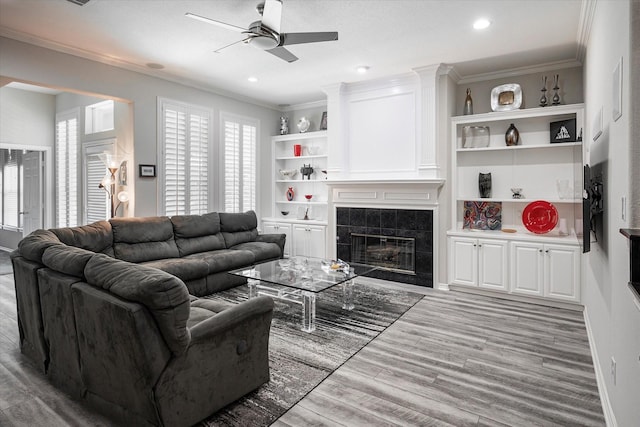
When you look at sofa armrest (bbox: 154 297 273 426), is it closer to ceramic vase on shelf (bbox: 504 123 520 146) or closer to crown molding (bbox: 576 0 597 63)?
crown molding (bbox: 576 0 597 63)

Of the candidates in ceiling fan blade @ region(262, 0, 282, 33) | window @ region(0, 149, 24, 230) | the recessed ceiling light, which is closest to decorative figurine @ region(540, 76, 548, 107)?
the recessed ceiling light

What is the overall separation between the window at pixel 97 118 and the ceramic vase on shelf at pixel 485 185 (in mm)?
5798

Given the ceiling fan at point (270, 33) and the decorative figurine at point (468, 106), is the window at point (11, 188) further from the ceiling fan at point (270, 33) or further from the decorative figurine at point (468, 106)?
the decorative figurine at point (468, 106)

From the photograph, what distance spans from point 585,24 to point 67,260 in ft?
15.6

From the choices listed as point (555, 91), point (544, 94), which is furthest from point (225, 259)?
point (555, 91)

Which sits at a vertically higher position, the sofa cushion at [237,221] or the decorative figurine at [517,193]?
the decorative figurine at [517,193]

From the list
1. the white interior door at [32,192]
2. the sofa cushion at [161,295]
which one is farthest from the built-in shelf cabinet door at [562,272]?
the white interior door at [32,192]

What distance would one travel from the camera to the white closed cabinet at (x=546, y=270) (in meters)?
4.18

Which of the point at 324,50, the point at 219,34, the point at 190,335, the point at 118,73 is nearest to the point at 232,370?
the point at 190,335

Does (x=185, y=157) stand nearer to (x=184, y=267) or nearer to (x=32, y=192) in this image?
(x=184, y=267)

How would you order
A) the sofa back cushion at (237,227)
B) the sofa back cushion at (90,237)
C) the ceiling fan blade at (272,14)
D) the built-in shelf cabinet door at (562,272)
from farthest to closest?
the sofa back cushion at (237,227)
the built-in shelf cabinet door at (562,272)
the sofa back cushion at (90,237)
the ceiling fan blade at (272,14)

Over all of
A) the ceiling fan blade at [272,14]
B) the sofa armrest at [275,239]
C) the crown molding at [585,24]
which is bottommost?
the sofa armrest at [275,239]

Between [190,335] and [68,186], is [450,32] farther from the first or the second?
[68,186]

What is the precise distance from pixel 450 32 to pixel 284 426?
3.88m
